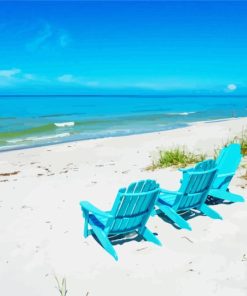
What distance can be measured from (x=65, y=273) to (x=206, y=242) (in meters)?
1.70

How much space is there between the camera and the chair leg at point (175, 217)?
479 centimetres

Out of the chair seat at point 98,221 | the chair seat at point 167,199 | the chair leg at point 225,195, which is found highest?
the chair seat at point 167,199

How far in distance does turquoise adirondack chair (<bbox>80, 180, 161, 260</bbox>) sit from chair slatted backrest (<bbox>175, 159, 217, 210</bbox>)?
25.5 inches

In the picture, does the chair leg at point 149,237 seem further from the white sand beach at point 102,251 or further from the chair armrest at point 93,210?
the chair armrest at point 93,210

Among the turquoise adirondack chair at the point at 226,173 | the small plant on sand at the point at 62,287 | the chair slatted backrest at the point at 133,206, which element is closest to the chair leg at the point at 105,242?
the chair slatted backrest at the point at 133,206

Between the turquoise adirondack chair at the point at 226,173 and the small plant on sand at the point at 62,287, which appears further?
the turquoise adirondack chair at the point at 226,173

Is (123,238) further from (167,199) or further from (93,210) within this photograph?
(167,199)

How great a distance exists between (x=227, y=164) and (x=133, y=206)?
2504 millimetres

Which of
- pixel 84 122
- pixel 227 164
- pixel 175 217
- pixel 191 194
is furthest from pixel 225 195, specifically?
pixel 84 122

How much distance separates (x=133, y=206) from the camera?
13.5 ft

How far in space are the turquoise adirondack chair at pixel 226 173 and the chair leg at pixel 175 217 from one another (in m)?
1.03

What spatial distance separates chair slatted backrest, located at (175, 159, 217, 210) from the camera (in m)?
4.75

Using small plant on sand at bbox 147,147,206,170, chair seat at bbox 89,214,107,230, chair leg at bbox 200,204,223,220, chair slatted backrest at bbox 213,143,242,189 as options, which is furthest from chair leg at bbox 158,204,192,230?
small plant on sand at bbox 147,147,206,170

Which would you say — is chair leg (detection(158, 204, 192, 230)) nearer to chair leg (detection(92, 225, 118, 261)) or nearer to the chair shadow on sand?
the chair shadow on sand
